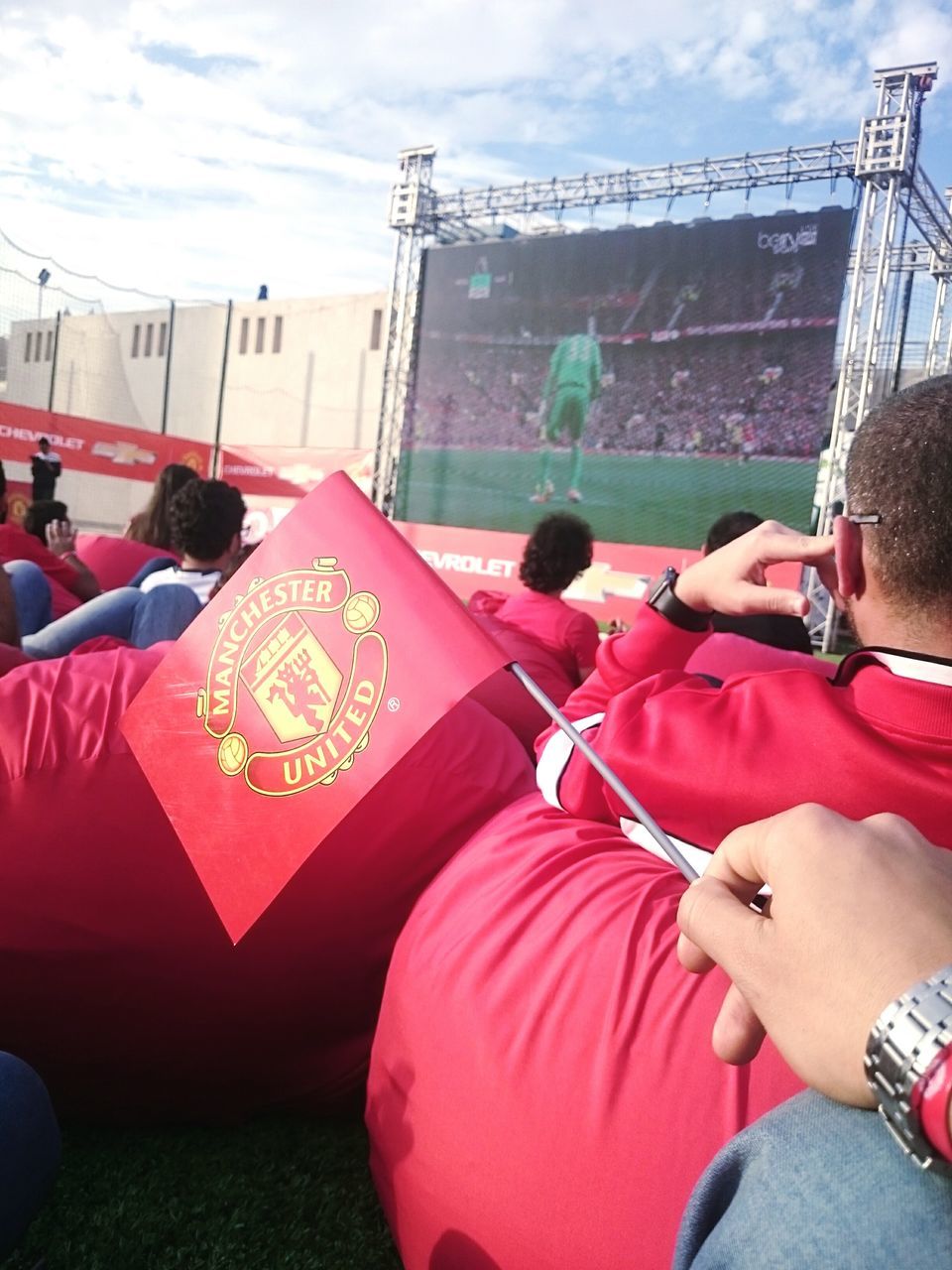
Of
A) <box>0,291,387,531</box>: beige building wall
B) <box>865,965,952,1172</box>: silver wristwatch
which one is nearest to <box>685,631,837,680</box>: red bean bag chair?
<box>865,965,952,1172</box>: silver wristwatch

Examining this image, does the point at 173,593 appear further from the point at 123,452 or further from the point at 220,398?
the point at 220,398

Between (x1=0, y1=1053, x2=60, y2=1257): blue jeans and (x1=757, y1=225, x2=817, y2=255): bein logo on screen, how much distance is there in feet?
36.4

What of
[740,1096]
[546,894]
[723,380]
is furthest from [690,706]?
[723,380]

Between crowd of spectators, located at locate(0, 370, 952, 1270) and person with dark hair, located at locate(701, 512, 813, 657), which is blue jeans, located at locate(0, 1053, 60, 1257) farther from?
person with dark hair, located at locate(701, 512, 813, 657)

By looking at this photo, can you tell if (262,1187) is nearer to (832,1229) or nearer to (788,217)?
(832,1229)

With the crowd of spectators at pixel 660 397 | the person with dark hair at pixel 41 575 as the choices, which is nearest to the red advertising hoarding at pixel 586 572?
the crowd of spectators at pixel 660 397

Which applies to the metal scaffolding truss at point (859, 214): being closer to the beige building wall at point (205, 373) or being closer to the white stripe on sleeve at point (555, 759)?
the beige building wall at point (205, 373)

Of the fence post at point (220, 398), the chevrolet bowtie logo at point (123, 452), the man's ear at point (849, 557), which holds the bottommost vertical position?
the man's ear at point (849, 557)

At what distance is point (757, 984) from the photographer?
59 centimetres

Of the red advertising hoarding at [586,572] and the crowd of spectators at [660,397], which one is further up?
the crowd of spectators at [660,397]

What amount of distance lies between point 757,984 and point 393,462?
13.3 meters

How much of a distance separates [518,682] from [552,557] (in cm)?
159

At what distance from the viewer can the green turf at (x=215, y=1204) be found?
123cm

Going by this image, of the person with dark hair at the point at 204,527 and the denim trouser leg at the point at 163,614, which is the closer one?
the denim trouser leg at the point at 163,614
